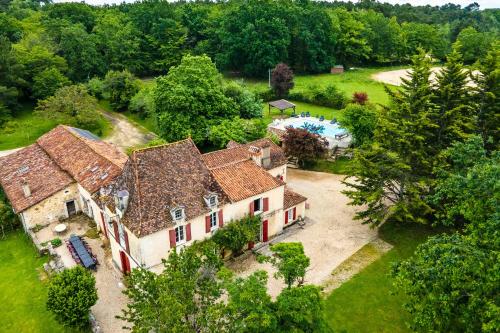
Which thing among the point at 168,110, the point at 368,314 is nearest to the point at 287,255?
the point at 368,314

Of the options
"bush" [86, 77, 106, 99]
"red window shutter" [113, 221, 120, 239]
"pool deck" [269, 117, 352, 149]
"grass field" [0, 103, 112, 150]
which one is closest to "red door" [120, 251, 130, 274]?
"red window shutter" [113, 221, 120, 239]

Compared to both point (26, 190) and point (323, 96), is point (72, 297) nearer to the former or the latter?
point (26, 190)

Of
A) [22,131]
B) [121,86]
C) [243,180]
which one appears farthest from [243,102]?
[22,131]

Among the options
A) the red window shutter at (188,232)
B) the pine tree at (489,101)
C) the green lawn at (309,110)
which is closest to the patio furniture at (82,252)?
the red window shutter at (188,232)

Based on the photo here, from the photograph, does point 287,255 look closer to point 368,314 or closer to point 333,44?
point 368,314

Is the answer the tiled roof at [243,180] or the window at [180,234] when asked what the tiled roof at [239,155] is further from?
the window at [180,234]

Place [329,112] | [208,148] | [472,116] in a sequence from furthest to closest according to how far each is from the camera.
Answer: [329,112] → [208,148] → [472,116]
